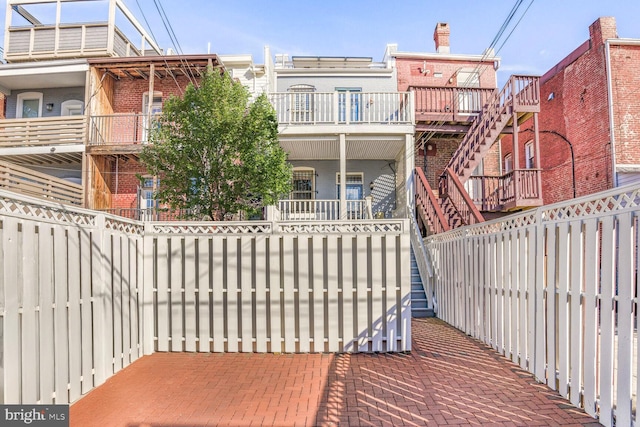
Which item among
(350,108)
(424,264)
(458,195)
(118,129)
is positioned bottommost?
(424,264)

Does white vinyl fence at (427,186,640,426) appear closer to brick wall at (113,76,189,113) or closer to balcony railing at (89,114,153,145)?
balcony railing at (89,114,153,145)

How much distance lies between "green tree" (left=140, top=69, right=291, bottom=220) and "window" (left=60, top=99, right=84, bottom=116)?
27.4 feet

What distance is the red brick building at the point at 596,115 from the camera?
1048 cm

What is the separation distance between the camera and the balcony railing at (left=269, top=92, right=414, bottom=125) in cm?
1085

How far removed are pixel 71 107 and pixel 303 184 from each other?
853 centimetres

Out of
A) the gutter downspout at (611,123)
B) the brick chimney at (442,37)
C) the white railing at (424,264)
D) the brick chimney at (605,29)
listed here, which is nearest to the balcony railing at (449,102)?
the gutter downspout at (611,123)

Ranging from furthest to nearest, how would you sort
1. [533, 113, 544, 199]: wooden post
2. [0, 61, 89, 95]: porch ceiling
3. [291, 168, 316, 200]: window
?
[291, 168, 316, 200]: window < [0, 61, 89, 95]: porch ceiling < [533, 113, 544, 199]: wooden post

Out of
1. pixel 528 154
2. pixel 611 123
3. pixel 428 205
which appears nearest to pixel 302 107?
pixel 428 205

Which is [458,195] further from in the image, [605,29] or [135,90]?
[135,90]

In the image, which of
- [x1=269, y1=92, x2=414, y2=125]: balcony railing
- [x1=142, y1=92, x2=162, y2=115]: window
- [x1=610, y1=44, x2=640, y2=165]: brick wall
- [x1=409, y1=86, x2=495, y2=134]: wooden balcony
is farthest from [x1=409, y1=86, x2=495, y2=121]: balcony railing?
[x1=142, y1=92, x2=162, y2=115]: window

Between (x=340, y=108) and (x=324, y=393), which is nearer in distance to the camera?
(x=324, y=393)

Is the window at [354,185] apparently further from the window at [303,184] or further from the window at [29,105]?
the window at [29,105]

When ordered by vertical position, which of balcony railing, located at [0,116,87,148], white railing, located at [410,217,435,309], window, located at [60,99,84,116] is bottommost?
white railing, located at [410,217,435,309]

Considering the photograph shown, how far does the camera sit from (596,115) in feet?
36.2
